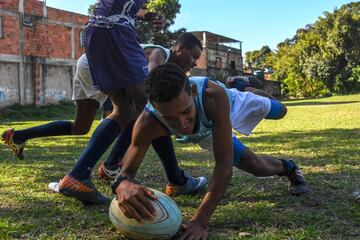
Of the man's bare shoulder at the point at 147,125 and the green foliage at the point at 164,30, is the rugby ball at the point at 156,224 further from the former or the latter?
the green foliage at the point at 164,30

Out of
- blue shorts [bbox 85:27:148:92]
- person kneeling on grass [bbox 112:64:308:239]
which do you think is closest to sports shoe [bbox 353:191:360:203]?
person kneeling on grass [bbox 112:64:308:239]

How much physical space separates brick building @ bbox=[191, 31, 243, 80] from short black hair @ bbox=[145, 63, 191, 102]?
32.7 m

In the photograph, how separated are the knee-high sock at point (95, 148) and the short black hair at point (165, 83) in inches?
44.1

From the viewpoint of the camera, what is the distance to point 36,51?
24734 millimetres

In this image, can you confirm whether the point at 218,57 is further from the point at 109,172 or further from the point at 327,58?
Result: the point at 109,172

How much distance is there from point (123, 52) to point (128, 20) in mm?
330

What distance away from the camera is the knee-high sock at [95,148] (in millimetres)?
3473

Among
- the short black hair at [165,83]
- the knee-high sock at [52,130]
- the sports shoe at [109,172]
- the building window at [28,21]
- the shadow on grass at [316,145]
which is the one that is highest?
the building window at [28,21]

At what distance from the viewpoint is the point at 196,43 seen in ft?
13.5

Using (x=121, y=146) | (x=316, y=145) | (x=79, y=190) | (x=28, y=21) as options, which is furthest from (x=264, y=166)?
(x=28, y=21)

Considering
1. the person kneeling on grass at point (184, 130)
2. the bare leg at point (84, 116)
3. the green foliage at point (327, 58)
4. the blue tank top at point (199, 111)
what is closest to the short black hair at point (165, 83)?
the person kneeling on grass at point (184, 130)

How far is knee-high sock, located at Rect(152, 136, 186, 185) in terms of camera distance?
3.65 m

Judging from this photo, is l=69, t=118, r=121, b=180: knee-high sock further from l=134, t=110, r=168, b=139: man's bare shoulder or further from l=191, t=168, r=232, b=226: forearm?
l=191, t=168, r=232, b=226: forearm

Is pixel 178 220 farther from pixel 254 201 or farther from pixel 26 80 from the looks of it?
pixel 26 80
